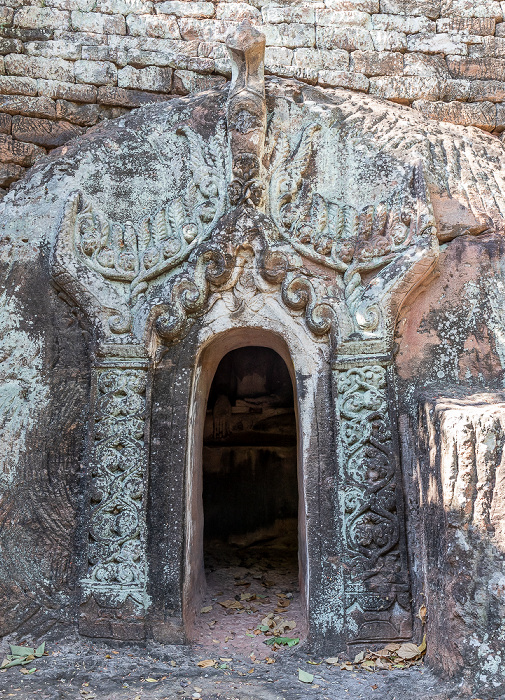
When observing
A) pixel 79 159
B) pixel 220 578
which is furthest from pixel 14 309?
pixel 220 578

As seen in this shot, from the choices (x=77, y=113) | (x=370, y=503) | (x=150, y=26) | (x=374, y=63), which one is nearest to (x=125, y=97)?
(x=77, y=113)

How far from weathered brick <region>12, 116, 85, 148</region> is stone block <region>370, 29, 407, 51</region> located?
2566 mm

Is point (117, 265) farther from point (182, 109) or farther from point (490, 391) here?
point (490, 391)

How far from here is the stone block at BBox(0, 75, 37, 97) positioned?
455cm

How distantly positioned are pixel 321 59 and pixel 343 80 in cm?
25

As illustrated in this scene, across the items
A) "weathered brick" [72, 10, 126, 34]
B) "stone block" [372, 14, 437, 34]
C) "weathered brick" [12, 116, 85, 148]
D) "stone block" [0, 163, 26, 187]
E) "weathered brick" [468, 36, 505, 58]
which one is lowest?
"stone block" [0, 163, 26, 187]

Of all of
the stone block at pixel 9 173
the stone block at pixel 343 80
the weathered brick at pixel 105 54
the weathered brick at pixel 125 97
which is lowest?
the stone block at pixel 9 173

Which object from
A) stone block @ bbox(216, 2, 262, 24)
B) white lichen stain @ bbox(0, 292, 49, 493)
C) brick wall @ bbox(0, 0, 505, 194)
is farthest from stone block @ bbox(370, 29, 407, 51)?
white lichen stain @ bbox(0, 292, 49, 493)

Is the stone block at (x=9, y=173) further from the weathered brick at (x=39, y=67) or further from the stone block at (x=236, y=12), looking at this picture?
the stone block at (x=236, y=12)

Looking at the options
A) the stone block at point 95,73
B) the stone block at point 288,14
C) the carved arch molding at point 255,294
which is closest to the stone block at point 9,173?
the carved arch molding at point 255,294

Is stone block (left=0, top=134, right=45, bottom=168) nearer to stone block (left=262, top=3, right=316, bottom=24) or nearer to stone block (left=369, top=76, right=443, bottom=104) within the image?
stone block (left=262, top=3, right=316, bottom=24)

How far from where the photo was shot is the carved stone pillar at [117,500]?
11.1 ft

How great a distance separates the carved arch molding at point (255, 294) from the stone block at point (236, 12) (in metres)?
1.03

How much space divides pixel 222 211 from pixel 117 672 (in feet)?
8.97
